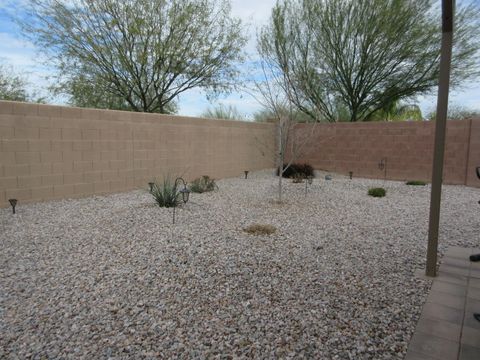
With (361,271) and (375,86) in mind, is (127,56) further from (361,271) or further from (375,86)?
(361,271)

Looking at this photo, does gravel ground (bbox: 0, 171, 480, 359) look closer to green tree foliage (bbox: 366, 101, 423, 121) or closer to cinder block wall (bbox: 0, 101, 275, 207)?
cinder block wall (bbox: 0, 101, 275, 207)

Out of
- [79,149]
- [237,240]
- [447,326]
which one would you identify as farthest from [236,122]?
[447,326]

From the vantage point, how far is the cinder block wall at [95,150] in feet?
17.8

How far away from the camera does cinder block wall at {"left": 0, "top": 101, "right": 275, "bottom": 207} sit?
5426 mm

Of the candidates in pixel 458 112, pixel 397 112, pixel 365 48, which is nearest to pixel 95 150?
pixel 365 48

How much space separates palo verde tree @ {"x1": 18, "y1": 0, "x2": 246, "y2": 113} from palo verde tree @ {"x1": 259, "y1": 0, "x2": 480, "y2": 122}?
5.86 ft

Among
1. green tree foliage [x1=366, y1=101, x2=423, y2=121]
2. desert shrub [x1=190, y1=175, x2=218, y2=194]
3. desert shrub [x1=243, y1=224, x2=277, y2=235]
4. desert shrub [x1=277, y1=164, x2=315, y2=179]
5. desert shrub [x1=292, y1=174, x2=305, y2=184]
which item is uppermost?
green tree foliage [x1=366, y1=101, x2=423, y2=121]

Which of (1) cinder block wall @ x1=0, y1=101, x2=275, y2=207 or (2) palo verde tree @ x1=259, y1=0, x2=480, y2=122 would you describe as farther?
(2) palo verde tree @ x1=259, y1=0, x2=480, y2=122

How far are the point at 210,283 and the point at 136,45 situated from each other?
988cm

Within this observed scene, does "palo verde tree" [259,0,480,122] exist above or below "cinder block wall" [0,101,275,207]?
above

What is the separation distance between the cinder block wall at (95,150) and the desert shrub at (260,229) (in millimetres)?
3698

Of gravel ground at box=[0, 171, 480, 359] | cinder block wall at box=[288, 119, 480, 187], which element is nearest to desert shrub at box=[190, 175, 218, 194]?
gravel ground at box=[0, 171, 480, 359]

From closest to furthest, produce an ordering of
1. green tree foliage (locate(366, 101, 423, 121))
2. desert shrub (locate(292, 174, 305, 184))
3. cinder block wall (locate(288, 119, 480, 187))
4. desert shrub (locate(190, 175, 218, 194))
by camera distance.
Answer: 1. desert shrub (locate(190, 175, 218, 194))
2. desert shrub (locate(292, 174, 305, 184))
3. cinder block wall (locate(288, 119, 480, 187))
4. green tree foliage (locate(366, 101, 423, 121))

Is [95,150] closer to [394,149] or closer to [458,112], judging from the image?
[394,149]
